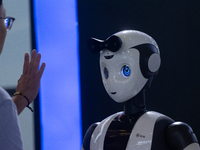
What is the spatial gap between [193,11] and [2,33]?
1.89 metres

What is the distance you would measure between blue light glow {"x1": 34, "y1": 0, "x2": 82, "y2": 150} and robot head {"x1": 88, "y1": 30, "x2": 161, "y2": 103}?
1.44 meters

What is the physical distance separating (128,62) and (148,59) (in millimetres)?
104

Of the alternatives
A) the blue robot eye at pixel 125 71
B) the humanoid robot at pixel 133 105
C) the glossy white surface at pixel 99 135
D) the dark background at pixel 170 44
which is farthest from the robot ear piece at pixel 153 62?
the dark background at pixel 170 44

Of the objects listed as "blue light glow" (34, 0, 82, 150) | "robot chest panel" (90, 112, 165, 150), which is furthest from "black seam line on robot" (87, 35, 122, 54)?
"blue light glow" (34, 0, 82, 150)

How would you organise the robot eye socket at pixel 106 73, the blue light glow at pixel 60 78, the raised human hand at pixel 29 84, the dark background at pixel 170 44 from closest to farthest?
1. the raised human hand at pixel 29 84
2. the robot eye socket at pixel 106 73
3. the dark background at pixel 170 44
4. the blue light glow at pixel 60 78

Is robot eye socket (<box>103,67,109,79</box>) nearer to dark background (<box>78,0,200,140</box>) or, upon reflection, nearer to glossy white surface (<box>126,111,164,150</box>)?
glossy white surface (<box>126,111,164,150</box>)

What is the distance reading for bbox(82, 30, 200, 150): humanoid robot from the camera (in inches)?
46.5

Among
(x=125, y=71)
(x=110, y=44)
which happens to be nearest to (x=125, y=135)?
(x=125, y=71)

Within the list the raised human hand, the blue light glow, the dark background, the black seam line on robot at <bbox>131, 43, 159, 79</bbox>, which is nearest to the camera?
the raised human hand

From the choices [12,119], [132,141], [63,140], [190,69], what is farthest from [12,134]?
[63,140]

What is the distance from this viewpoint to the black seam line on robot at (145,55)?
1.25 meters

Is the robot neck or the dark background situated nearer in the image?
the robot neck

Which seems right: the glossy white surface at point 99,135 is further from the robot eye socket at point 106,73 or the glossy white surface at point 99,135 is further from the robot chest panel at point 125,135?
the robot eye socket at point 106,73

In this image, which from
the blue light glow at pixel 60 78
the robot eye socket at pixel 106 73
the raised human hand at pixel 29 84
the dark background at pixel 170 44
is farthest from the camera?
the blue light glow at pixel 60 78
